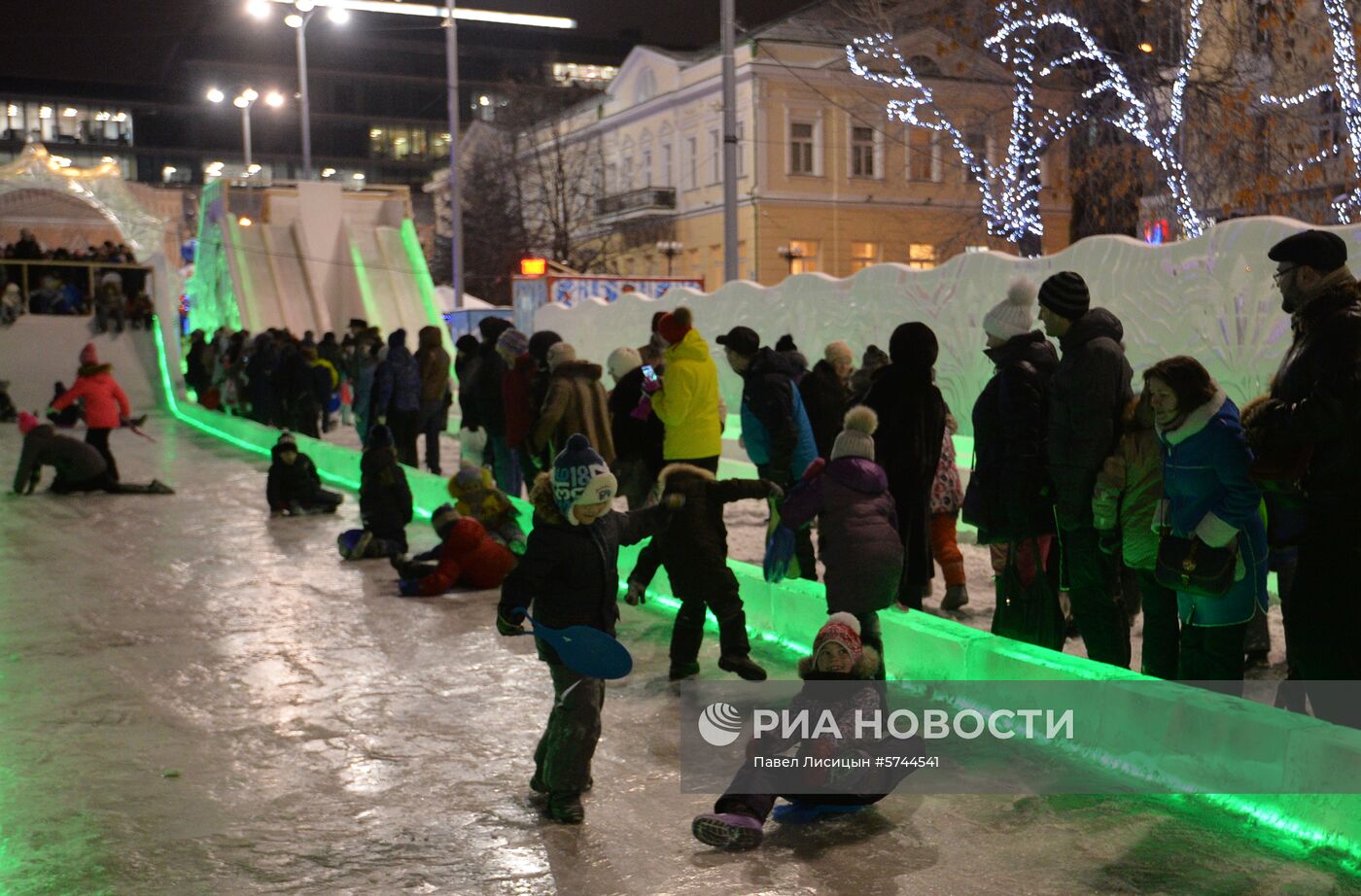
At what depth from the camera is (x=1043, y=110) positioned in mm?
19297

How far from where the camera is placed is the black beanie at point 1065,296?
550 cm

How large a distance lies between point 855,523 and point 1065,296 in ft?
3.92

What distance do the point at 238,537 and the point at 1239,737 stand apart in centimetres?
882

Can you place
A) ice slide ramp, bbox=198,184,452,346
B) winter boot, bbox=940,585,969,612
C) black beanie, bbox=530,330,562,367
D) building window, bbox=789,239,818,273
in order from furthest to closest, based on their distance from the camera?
building window, bbox=789,239,818,273 → ice slide ramp, bbox=198,184,452,346 → black beanie, bbox=530,330,562,367 → winter boot, bbox=940,585,969,612

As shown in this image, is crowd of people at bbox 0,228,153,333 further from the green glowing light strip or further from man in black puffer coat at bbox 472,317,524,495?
the green glowing light strip

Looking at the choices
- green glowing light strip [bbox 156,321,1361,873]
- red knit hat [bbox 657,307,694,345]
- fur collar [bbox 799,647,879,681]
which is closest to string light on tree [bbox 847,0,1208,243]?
red knit hat [bbox 657,307,694,345]

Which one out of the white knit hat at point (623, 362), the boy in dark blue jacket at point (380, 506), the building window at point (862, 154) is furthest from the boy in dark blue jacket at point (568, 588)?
the building window at point (862, 154)

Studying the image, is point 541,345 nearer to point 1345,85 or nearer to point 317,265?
point 1345,85

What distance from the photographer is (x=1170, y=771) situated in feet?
15.7

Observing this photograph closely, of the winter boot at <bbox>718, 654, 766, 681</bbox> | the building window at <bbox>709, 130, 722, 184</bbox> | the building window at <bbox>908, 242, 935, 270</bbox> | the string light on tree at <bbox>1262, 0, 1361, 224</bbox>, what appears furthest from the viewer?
the building window at <bbox>709, 130, 722, 184</bbox>

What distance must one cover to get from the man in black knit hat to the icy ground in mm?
1074

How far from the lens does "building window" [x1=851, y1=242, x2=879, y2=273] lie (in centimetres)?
3991

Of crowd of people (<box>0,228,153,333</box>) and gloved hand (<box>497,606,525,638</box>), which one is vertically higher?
crowd of people (<box>0,228,153,333</box>)

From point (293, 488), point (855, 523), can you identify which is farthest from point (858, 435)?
point (293, 488)
